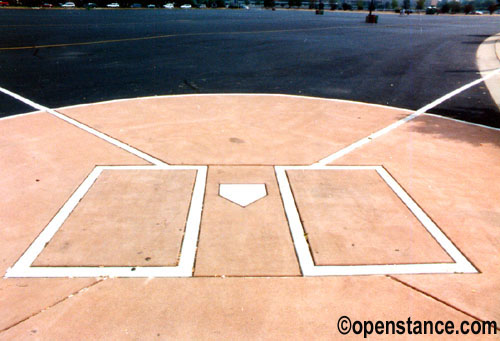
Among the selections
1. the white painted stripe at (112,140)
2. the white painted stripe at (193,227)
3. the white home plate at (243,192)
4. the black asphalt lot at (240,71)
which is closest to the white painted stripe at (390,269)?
the white painted stripe at (193,227)

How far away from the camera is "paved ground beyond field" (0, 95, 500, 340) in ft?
11.0

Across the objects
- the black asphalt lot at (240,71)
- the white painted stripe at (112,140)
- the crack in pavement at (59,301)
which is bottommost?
the crack in pavement at (59,301)

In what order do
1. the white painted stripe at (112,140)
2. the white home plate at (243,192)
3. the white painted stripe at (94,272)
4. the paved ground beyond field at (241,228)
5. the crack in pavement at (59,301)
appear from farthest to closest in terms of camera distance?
1. the white painted stripe at (112,140)
2. the white home plate at (243,192)
3. the white painted stripe at (94,272)
4. the paved ground beyond field at (241,228)
5. the crack in pavement at (59,301)

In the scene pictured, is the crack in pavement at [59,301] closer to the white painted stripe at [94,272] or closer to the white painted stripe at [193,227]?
the white painted stripe at [94,272]

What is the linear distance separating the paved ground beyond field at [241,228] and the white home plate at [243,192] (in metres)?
0.03

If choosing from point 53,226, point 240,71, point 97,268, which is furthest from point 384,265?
point 240,71

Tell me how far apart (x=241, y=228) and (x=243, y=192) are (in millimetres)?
908

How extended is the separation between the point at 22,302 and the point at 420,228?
14.0ft

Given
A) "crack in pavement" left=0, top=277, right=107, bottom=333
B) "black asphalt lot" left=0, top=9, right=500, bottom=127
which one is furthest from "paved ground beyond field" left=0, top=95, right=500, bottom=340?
"black asphalt lot" left=0, top=9, right=500, bottom=127

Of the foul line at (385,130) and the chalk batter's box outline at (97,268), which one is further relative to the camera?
the foul line at (385,130)

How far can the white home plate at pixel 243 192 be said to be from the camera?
5.15 meters

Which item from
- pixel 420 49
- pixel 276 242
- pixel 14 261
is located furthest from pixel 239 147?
pixel 420 49

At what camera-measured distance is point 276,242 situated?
429cm

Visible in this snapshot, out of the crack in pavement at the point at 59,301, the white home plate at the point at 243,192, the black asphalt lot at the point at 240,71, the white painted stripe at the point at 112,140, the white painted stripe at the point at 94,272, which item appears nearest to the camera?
the crack in pavement at the point at 59,301
